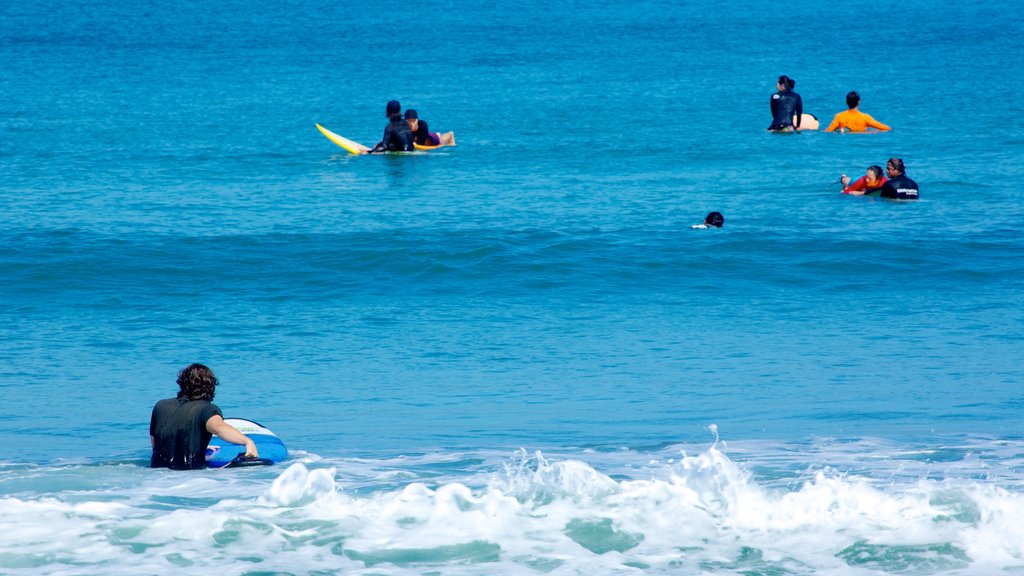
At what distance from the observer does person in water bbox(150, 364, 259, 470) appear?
9617 millimetres

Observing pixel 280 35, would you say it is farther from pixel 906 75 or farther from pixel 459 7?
pixel 906 75

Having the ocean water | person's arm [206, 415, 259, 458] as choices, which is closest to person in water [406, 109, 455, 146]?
the ocean water

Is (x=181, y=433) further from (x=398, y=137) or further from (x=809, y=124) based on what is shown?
(x=809, y=124)

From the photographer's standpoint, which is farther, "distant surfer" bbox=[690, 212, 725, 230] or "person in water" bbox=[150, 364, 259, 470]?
"distant surfer" bbox=[690, 212, 725, 230]

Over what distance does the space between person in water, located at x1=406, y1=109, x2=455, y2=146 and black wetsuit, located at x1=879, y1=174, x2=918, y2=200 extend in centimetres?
977

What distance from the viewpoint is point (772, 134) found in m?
29.9

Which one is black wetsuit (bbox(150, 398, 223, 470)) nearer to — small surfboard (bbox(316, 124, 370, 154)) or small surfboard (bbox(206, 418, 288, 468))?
small surfboard (bbox(206, 418, 288, 468))

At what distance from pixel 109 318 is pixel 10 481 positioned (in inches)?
274

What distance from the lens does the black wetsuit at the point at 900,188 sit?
21984 millimetres

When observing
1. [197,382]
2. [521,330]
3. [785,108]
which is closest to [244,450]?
[197,382]

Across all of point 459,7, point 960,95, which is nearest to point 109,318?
point 960,95

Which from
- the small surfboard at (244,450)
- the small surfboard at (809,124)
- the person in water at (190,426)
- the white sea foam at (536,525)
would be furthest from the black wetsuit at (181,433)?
the small surfboard at (809,124)

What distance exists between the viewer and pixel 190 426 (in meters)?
9.73

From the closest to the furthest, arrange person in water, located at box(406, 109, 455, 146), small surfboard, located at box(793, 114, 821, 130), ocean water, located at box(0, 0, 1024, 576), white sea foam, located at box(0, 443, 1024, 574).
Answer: white sea foam, located at box(0, 443, 1024, 574)
ocean water, located at box(0, 0, 1024, 576)
person in water, located at box(406, 109, 455, 146)
small surfboard, located at box(793, 114, 821, 130)
